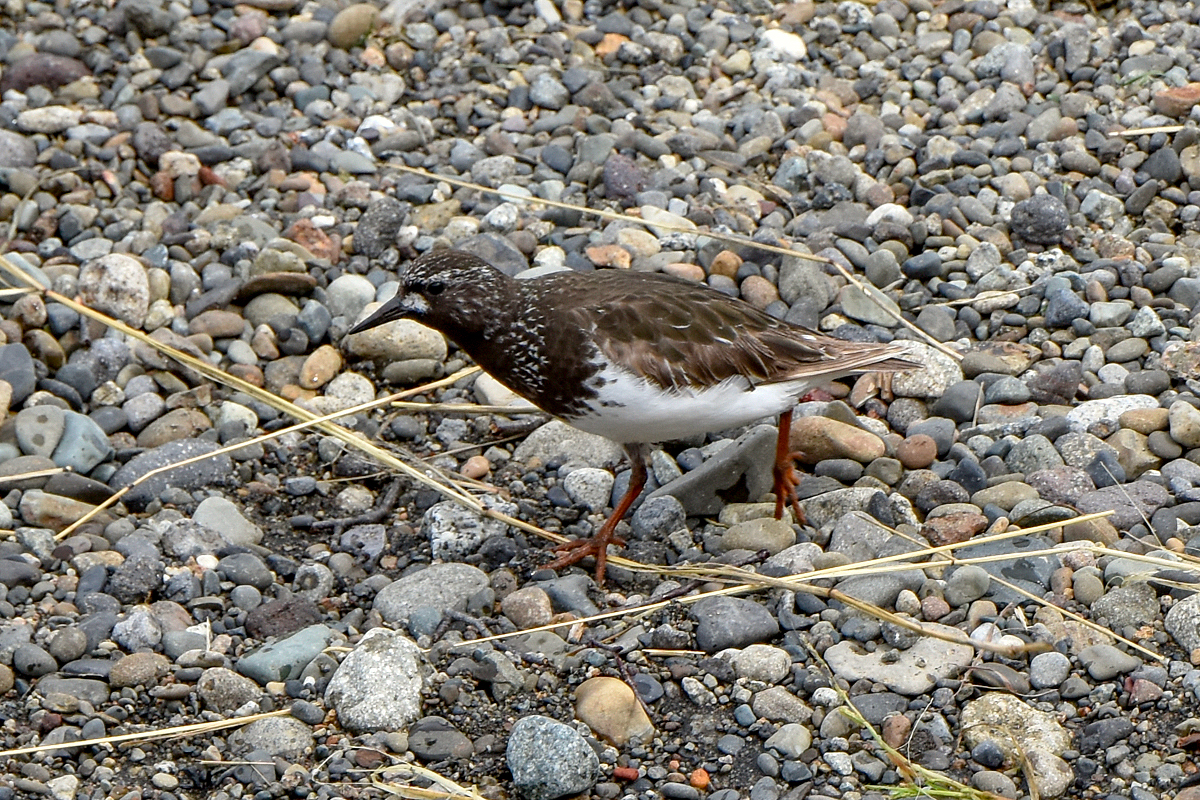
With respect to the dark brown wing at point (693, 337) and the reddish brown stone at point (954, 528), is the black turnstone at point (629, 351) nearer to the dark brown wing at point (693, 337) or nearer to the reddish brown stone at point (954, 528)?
the dark brown wing at point (693, 337)

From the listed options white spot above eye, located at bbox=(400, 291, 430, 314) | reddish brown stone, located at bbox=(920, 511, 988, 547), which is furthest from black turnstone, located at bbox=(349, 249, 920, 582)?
reddish brown stone, located at bbox=(920, 511, 988, 547)

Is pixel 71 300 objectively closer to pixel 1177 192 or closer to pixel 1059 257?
pixel 1059 257

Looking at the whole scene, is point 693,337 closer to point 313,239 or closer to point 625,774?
point 625,774

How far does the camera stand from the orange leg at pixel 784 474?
217 inches

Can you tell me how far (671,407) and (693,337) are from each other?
13.7 inches

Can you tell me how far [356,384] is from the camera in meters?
6.46

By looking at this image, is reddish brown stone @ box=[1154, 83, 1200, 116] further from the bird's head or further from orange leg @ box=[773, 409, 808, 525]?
the bird's head

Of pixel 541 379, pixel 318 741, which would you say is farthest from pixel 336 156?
pixel 318 741

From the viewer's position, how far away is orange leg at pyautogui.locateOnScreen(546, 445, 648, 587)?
5395 millimetres

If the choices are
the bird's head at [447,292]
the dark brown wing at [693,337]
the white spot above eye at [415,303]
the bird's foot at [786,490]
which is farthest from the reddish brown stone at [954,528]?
the white spot above eye at [415,303]

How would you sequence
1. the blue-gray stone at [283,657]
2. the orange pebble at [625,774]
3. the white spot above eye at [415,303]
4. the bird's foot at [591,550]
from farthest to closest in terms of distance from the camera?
the white spot above eye at [415,303], the bird's foot at [591,550], the blue-gray stone at [283,657], the orange pebble at [625,774]

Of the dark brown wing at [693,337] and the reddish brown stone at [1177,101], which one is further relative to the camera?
the reddish brown stone at [1177,101]

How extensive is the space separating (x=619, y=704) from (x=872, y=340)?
8.61 ft

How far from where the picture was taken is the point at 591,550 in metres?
5.43
